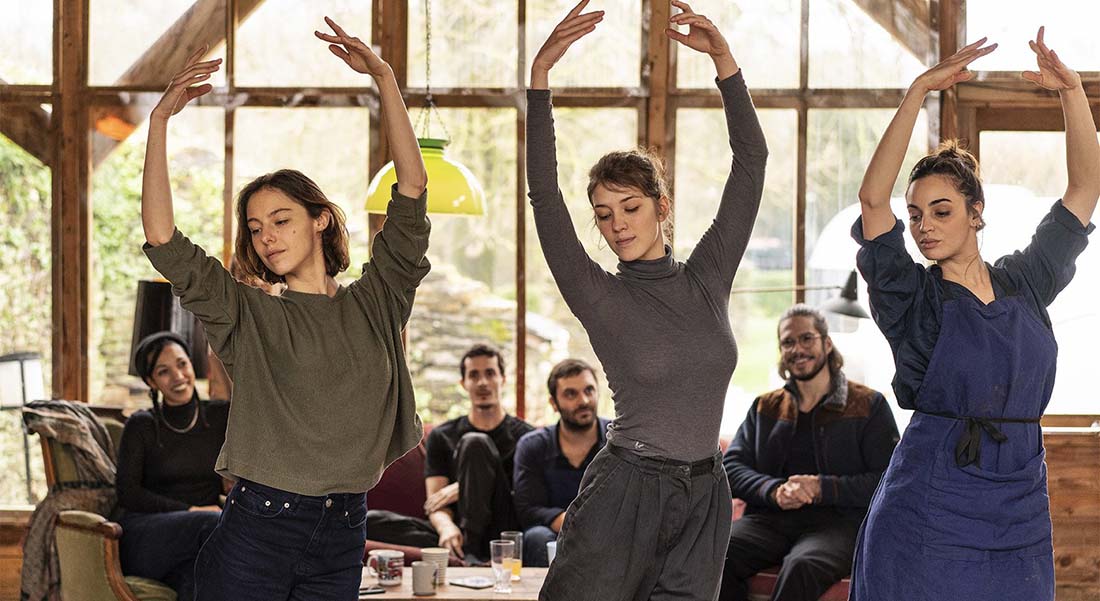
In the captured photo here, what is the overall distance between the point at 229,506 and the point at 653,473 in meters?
0.76

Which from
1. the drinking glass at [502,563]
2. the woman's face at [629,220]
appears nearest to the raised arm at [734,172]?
the woman's face at [629,220]

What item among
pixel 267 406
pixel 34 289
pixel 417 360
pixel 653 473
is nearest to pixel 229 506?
pixel 267 406

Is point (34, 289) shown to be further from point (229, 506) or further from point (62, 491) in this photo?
point (229, 506)

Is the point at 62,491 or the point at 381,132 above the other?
the point at 381,132

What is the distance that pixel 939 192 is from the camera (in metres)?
2.49

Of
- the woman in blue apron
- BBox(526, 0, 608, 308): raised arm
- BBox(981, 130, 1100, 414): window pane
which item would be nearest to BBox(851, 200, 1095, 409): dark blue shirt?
the woman in blue apron

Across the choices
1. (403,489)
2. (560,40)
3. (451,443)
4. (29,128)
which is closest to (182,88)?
(560,40)

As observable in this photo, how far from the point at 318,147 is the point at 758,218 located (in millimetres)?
2100

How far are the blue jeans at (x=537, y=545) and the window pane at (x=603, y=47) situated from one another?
2.19 meters

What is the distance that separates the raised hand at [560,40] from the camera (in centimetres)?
230

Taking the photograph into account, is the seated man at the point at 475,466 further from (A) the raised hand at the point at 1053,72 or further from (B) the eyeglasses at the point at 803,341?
(A) the raised hand at the point at 1053,72

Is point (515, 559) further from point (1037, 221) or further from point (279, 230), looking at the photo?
point (1037, 221)

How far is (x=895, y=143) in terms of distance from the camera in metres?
2.41

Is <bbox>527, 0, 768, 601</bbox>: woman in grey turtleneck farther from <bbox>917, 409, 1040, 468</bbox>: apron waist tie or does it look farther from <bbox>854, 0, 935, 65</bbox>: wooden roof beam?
<bbox>854, 0, 935, 65</bbox>: wooden roof beam
